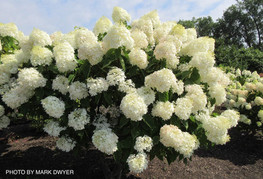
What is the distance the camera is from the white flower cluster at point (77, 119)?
2.59 meters

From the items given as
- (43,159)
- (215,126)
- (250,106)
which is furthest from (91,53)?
(250,106)

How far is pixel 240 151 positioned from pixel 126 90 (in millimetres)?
5193

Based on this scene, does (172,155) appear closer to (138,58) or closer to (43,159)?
(138,58)

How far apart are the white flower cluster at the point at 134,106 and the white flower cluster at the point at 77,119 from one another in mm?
598

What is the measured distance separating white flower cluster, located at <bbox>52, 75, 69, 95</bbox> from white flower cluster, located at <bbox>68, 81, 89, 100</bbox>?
126 mm

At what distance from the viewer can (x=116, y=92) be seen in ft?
9.11

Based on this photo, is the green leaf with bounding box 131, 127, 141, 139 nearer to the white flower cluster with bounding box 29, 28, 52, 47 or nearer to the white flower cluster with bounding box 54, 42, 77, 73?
the white flower cluster with bounding box 54, 42, 77, 73

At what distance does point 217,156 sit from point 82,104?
4.56 meters

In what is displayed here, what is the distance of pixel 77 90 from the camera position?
2.55m

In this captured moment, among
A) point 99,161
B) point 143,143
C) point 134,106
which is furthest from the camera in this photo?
point 99,161

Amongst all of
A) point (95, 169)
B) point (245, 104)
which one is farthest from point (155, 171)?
point (245, 104)

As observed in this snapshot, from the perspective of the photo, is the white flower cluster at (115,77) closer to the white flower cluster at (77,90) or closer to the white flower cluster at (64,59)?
the white flower cluster at (77,90)

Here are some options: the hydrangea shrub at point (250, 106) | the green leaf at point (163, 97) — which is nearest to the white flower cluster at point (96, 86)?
the green leaf at point (163, 97)

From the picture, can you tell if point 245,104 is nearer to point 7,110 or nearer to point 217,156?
point 217,156
